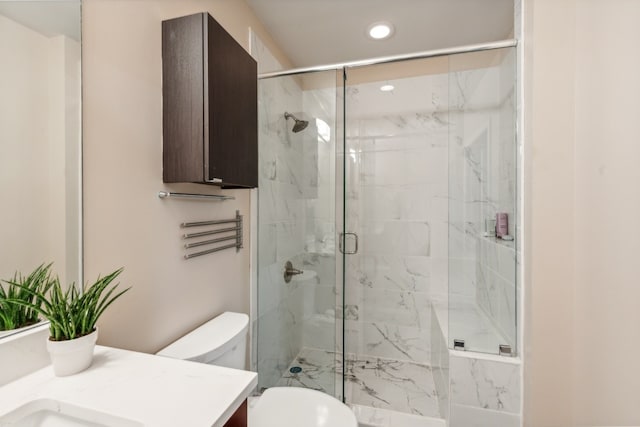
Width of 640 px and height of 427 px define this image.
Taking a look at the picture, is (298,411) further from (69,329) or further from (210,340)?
(69,329)

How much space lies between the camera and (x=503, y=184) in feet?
A: 5.27

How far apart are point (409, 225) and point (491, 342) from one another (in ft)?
3.69

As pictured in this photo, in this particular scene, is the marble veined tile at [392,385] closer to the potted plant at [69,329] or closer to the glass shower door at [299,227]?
the glass shower door at [299,227]

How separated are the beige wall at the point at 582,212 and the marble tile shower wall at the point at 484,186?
0.18m

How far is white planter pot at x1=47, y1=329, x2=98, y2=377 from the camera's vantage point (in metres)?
0.76

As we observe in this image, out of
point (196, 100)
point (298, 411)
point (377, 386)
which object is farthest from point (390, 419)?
point (196, 100)

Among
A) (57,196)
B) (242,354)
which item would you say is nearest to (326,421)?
(242,354)

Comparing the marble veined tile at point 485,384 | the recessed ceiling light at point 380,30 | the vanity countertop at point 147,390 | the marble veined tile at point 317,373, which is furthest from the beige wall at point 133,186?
the marble veined tile at point 485,384

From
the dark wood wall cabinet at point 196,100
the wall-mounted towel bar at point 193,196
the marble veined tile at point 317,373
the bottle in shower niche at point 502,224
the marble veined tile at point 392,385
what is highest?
the dark wood wall cabinet at point 196,100

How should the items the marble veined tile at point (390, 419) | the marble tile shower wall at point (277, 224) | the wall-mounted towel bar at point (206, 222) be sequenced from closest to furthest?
1. the wall-mounted towel bar at point (206, 222)
2. the marble veined tile at point (390, 419)
3. the marble tile shower wall at point (277, 224)

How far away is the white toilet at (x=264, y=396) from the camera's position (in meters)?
1.20

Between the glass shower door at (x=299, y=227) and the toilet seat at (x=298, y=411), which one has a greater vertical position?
the glass shower door at (x=299, y=227)

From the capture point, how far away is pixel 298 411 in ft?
4.18

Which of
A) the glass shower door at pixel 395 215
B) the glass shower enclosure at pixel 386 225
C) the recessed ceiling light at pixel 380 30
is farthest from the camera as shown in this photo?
the glass shower door at pixel 395 215
